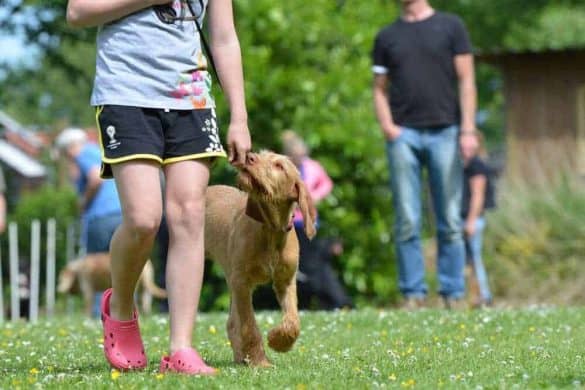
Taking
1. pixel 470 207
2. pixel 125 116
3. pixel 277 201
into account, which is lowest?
pixel 470 207

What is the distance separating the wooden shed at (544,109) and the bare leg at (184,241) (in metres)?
16.3

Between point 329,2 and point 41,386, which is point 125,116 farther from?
point 329,2

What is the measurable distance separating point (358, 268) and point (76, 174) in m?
4.00

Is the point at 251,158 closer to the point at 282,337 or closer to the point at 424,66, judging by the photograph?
the point at 282,337

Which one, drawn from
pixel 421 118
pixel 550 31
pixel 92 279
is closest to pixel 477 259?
pixel 92 279

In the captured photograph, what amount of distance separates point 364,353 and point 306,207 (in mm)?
996

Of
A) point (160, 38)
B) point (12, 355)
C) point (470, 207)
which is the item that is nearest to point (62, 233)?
point (470, 207)

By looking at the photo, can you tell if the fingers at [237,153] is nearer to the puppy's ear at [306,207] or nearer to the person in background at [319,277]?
the puppy's ear at [306,207]

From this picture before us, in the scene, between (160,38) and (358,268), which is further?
(358,268)

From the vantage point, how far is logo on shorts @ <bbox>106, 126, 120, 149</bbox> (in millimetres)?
5254

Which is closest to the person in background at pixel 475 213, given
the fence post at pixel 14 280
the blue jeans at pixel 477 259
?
the blue jeans at pixel 477 259

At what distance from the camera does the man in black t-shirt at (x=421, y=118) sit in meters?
9.59

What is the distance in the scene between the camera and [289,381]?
5.07 m

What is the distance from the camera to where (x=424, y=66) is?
9.72 m
